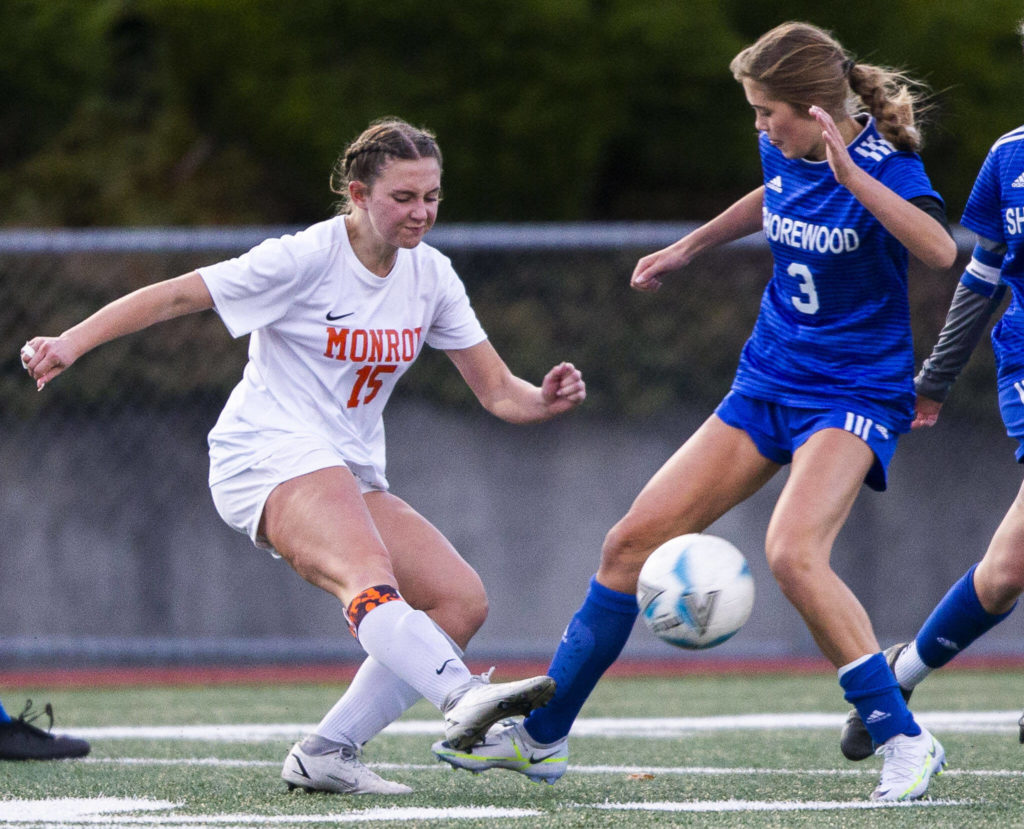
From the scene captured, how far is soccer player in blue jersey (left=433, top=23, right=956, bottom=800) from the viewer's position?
Result: 3.94 meters

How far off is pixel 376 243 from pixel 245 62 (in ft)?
19.8

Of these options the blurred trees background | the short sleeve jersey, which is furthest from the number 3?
the blurred trees background

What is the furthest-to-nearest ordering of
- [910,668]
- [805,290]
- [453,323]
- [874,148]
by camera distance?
1. [910,668]
2. [453,323]
3. [805,290]
4. [874,148]

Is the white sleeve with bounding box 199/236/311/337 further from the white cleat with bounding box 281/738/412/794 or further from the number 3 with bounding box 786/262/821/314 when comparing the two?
the number 3 with bounding box 786/262/821/314

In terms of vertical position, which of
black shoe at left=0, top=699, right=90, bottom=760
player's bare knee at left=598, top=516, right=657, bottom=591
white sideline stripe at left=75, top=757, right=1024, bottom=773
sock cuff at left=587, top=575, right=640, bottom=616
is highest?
player's bare knee at left=598, top=516, right=657, bottom=591

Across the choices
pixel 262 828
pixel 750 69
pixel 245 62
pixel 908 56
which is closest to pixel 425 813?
pixel 262 828

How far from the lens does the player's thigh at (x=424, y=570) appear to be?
4262 mm

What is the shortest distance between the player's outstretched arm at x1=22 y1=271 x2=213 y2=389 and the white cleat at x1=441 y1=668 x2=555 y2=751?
45.9 inches

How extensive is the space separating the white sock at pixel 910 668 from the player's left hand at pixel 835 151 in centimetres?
156

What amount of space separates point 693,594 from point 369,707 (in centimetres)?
87

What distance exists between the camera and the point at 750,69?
13.3 feet

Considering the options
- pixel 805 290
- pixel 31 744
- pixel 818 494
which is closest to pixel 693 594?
pixel 818 494

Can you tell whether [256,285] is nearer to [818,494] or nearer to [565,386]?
[565,386]

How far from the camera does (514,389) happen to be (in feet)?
14.7
